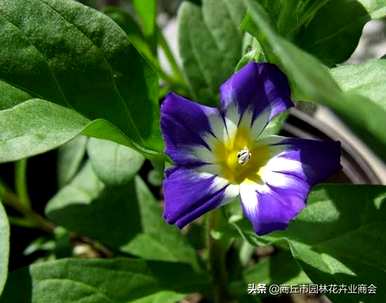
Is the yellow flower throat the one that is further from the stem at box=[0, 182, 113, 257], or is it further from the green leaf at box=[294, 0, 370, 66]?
the stem at box=[0, 182, 113, 257]

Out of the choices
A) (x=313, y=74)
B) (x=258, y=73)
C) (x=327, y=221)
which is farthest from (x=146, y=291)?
(x=313, y=74)

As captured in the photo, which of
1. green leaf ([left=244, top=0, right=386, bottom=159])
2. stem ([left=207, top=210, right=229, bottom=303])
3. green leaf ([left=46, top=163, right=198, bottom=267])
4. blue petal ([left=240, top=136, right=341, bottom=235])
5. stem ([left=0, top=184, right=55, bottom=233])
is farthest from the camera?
stem ([left=0, top=184, right=55, bottom=233])

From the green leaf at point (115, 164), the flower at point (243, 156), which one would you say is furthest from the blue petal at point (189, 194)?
the green leaf at point (115, 164)

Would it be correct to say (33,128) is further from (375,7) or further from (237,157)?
(375,7)

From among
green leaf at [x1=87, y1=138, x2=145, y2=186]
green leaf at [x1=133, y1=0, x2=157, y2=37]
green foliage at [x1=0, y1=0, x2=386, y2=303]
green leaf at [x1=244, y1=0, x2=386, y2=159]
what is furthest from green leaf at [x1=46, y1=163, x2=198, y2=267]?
green leaf at [x1=244, y1=0, x2=386, y2=159]

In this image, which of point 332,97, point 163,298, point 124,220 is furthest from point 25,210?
point 332,97
